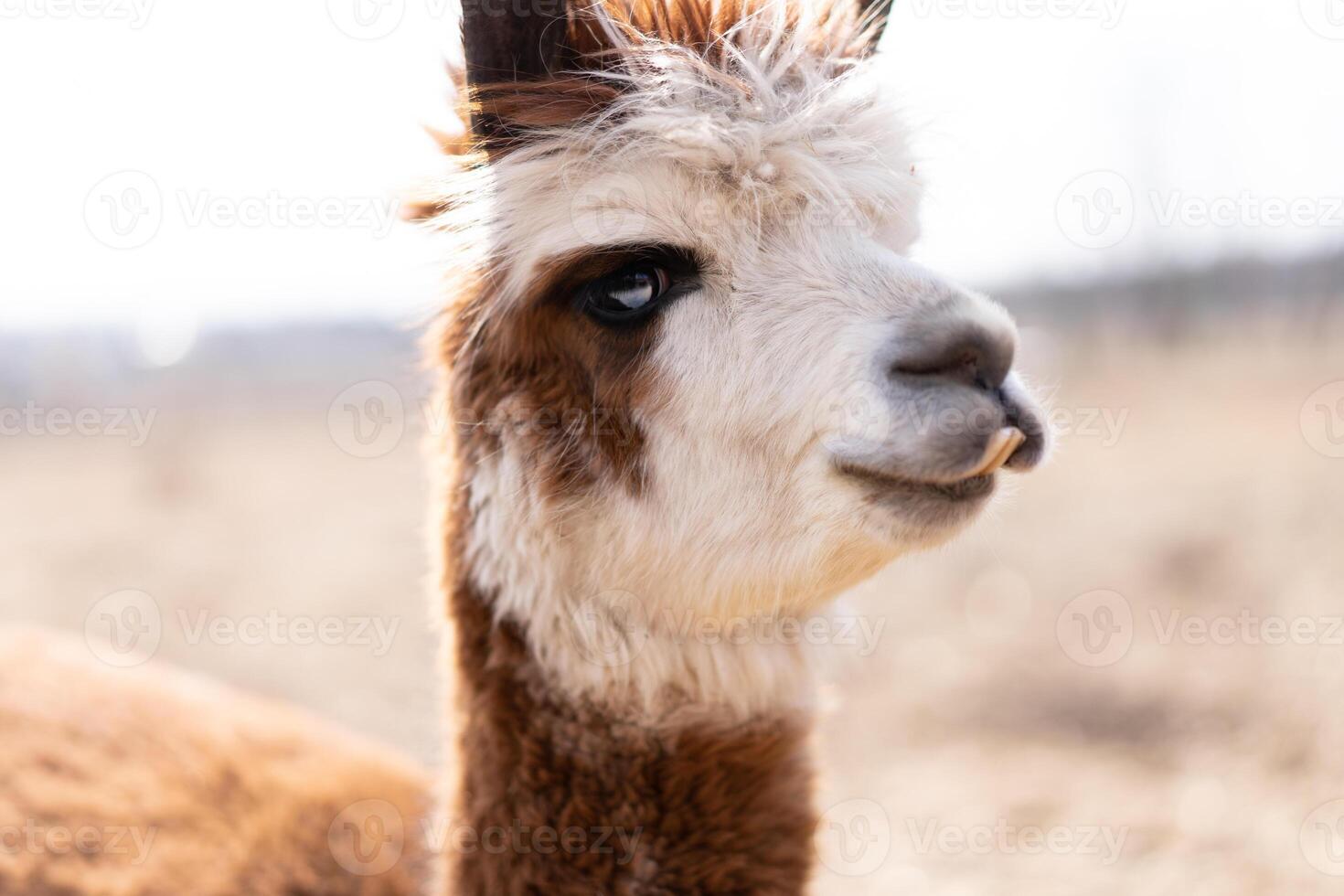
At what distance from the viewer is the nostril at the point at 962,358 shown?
1588 mm

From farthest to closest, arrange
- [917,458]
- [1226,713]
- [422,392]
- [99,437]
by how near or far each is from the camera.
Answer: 1. [99,437]
2. [1226,713]
3. [422,392]
4. [917,458]

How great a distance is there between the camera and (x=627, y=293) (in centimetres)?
191

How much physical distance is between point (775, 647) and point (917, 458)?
67cm

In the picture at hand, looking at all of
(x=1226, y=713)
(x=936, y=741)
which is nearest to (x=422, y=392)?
(x=936, y=741)

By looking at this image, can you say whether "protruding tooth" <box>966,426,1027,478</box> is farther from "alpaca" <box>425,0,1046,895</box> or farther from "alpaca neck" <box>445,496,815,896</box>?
"alpaca neck" <box>445,496,815,896</box>

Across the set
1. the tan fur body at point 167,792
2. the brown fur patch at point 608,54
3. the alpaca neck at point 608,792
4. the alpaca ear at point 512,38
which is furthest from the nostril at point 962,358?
the tan fur body at point 167,792

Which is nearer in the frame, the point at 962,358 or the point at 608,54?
the point at 962,358

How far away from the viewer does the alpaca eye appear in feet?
6.25

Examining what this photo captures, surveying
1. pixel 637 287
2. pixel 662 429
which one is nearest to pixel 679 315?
pixel 637 287

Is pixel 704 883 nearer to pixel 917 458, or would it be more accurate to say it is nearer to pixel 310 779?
pixel 917 458

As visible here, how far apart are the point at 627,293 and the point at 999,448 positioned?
31.1 inches

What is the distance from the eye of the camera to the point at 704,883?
1.84m

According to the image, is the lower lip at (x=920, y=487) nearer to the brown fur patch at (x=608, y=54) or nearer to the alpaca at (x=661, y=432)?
the alpaca at (x=661, y=432)

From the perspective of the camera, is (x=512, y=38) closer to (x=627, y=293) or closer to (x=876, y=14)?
(x=627, y=293)
